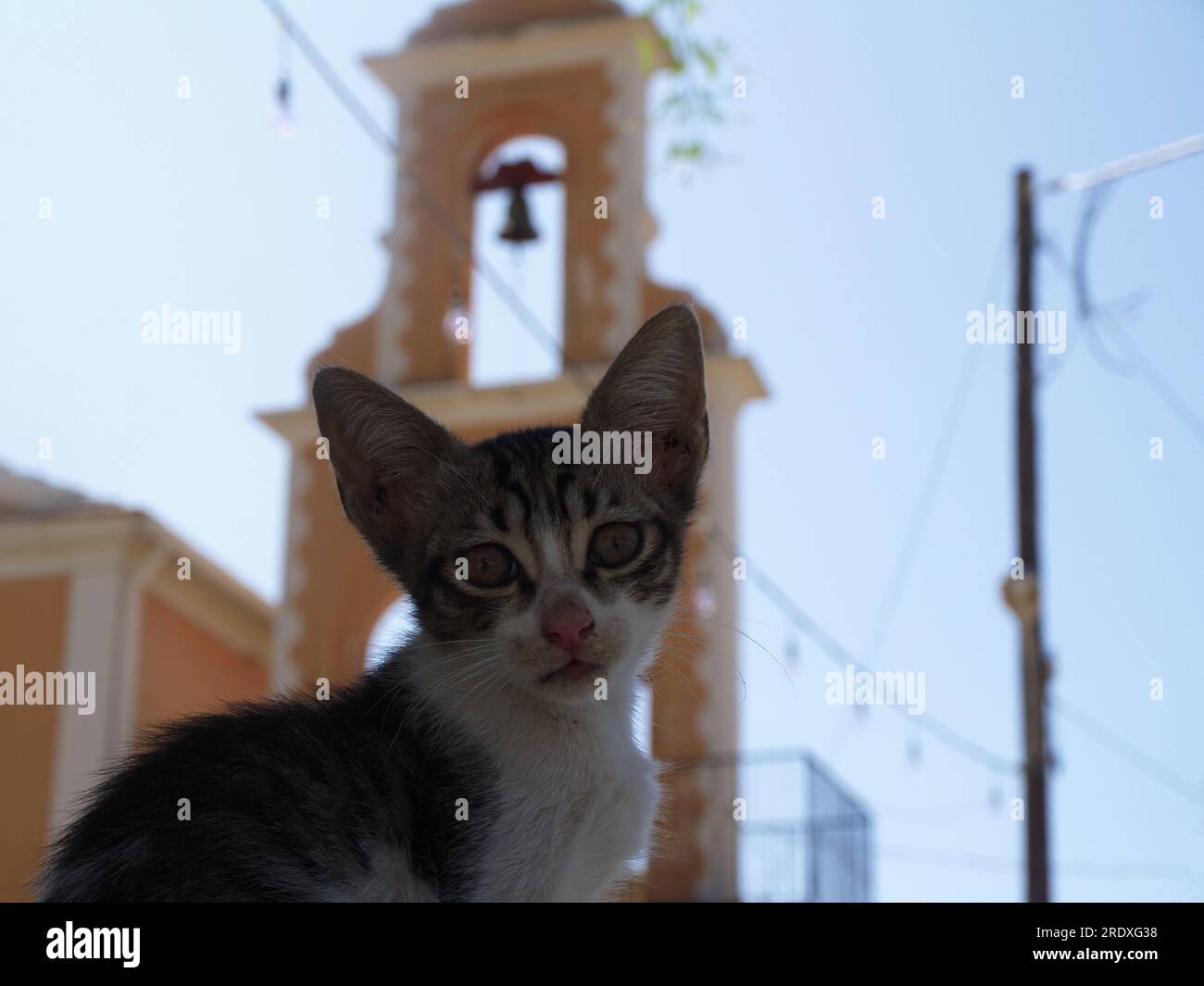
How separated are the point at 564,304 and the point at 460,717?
10434mm

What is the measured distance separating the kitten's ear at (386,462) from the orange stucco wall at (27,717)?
6.65m

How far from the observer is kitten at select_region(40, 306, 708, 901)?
8.36 ft

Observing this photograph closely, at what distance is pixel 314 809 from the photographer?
8.46ft

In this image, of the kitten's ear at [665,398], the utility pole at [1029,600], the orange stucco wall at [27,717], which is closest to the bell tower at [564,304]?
the orange stucco wall at [27,717]

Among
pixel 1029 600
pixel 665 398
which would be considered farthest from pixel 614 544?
pixel 1029 600

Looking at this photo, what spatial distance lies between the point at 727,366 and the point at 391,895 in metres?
9.83

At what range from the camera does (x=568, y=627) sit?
2.68 m

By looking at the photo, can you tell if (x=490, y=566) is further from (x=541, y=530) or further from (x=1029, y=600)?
(x=1029, y=600)

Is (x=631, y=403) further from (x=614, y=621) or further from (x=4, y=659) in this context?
(x=4, y=659)

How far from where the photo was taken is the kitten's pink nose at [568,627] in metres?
2.69

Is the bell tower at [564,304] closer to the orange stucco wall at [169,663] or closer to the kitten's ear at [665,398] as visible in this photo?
the orange stucco wall at [169,663]

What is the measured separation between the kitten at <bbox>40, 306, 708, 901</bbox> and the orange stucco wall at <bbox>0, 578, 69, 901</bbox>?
22.1 ft
